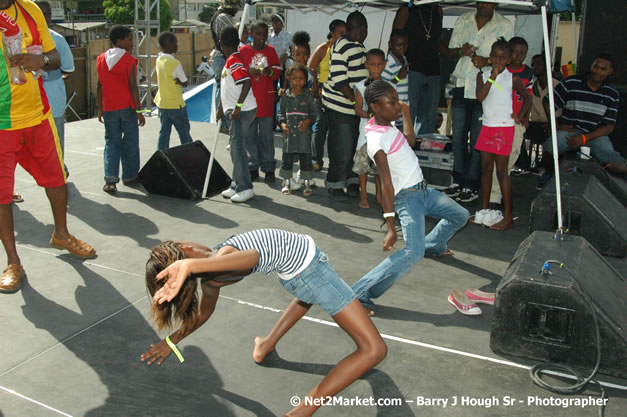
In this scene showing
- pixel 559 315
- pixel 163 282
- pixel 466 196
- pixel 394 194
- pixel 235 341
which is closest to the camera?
pixel 163 282

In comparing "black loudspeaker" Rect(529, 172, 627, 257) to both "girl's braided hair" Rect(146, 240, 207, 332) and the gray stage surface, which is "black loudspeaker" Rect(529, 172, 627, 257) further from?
"girl's braided hair" Rect(146, 240, 207, 332)

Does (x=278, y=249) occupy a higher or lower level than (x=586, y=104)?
lower

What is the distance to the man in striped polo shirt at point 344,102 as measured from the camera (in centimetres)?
685

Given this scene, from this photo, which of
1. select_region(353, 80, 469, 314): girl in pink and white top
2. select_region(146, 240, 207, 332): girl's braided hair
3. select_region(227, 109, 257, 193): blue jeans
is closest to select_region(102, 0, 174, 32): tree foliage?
select_region(227, 109, 257, 193): blue jeans

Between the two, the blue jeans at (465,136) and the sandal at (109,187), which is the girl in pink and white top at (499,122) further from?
the sandal at (109,187)

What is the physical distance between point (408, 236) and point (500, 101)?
2.56 m

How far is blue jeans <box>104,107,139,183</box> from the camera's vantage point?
7.18 meters

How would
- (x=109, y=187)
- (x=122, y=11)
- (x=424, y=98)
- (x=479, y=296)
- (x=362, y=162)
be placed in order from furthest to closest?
(x=122, y=11) < (x=424, y=98) < (x=109, y=187) < (x=362, y=162) < (x=479, y=296)

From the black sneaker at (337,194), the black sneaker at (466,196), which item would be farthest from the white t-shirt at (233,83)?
the black sneaker at (466,196)

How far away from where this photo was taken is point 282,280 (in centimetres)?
317

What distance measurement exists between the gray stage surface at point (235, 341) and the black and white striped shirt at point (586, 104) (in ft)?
5.56

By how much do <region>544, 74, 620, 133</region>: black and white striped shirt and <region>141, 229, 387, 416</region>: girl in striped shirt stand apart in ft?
16.8

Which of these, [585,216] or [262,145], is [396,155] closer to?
[585,216]

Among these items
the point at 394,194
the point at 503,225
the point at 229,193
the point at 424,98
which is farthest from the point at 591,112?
the point at 229,193
